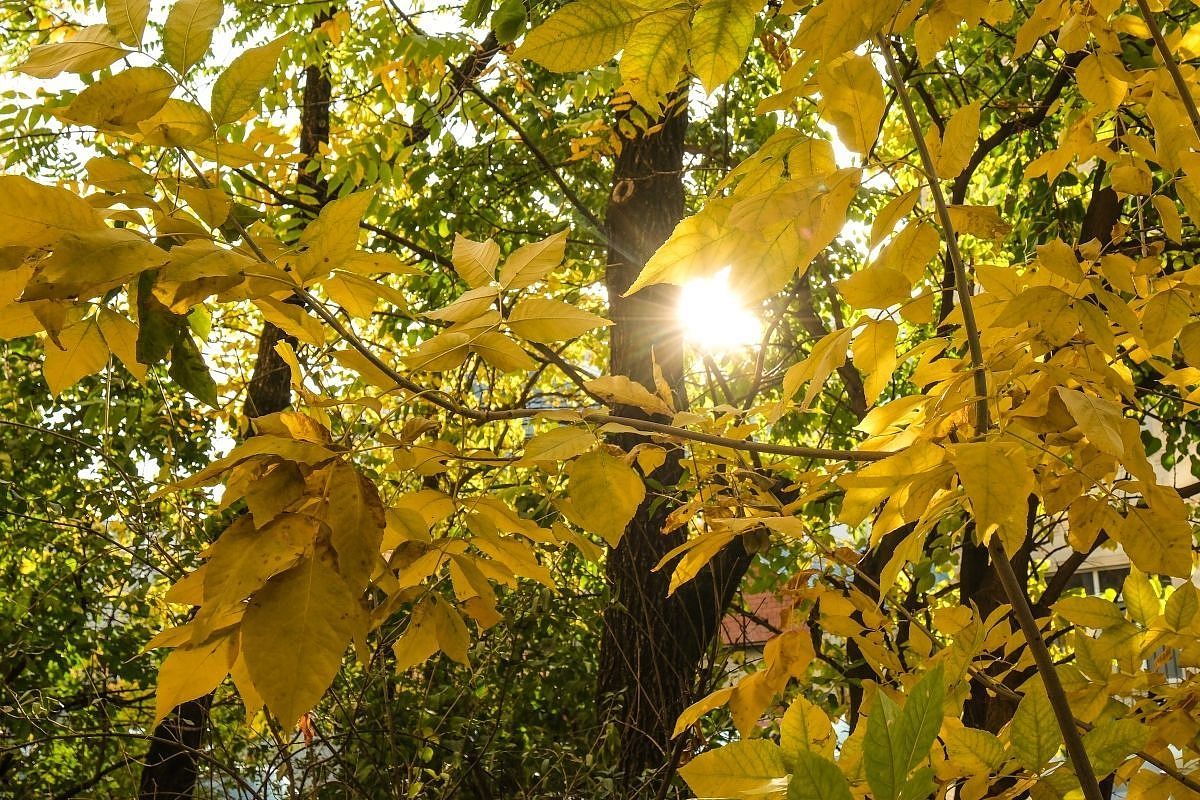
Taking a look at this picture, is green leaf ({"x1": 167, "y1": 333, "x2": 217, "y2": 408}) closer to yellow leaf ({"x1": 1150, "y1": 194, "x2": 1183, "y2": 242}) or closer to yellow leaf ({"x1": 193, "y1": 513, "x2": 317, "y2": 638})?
yellow leaf ({"x1": 193, "y1": 513, "x2": 317, "y2": 638})

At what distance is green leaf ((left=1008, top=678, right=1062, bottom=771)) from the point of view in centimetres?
72

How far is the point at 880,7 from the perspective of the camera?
0.60m

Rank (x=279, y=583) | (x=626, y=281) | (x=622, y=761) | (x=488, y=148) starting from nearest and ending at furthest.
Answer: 1. (x=279, y=583)
2. (x=622, y=761)
3. (x=626, y=281)
4. (x=488, y=148)

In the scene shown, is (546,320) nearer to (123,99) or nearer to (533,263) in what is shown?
(533,263)

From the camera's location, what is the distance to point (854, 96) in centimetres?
78

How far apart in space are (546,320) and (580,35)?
0.90ft

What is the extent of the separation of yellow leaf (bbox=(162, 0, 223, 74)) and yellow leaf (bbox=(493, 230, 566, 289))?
1.04 feet

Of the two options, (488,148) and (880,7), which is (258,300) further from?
(488,148)

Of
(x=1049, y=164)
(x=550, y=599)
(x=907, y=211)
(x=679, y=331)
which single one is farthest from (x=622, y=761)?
(x=907, y=211)

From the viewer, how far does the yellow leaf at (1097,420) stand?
0.65 m

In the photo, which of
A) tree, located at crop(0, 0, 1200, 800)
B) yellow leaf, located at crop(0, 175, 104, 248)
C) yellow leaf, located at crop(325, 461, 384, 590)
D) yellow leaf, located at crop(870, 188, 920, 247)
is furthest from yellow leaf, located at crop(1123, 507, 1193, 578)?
yellow leaf, located at crop(0, 175, 104, 248)

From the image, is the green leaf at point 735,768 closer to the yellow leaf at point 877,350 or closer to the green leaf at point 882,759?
the green leaf at point 882,759

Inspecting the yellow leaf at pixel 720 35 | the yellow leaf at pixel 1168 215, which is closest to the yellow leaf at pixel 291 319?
the yellow leaf at pixel 720 35

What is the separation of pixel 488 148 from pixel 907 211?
463 cm
